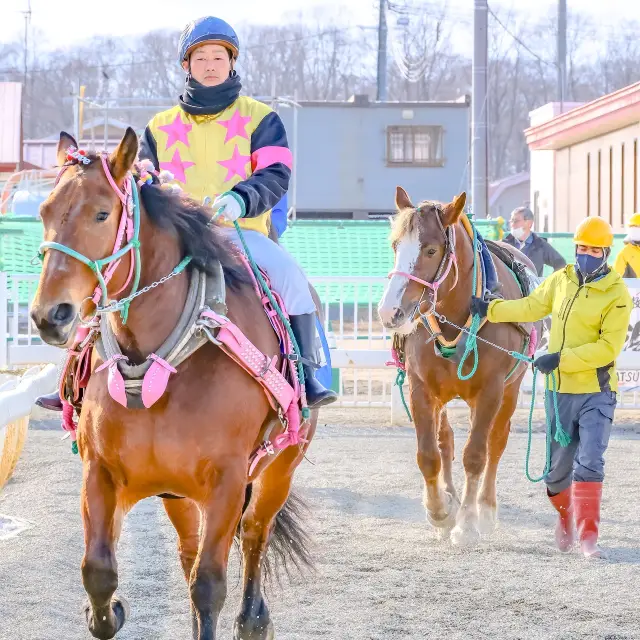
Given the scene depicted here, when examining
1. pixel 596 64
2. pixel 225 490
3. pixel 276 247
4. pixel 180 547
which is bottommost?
pixel 180 547

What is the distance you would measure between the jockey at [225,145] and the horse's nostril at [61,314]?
1.33 meters

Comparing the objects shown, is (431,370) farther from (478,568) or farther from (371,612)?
(371,612)

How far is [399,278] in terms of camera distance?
6.46 metres

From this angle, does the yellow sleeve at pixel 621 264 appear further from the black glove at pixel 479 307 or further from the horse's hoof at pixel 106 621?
the horse's hoof at pixel 106 621

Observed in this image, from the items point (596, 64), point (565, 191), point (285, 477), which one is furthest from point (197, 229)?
point (596, 64)

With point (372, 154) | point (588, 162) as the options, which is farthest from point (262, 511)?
point (372, 154)

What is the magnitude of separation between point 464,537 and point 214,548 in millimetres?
2956

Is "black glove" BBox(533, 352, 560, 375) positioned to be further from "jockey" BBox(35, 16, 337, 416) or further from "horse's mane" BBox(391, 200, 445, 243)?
"jockey" BBox(35, 16, 337, 416)

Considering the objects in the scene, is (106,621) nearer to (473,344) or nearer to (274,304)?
(274,304)

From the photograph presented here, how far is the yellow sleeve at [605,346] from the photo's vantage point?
→ 6.26 meters

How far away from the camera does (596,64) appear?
252 feet

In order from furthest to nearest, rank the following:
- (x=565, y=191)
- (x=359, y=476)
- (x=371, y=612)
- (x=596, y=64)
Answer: (x=596, y=64)
(x=565, y=191)
(x=359, y=476)
(x=371, y=612)

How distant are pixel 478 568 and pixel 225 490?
2497 millimetres

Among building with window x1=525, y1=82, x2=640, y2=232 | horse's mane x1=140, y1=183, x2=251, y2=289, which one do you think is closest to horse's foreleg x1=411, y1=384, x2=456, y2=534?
horse's mane x1=140, y1=183, x2=251, y2=289
